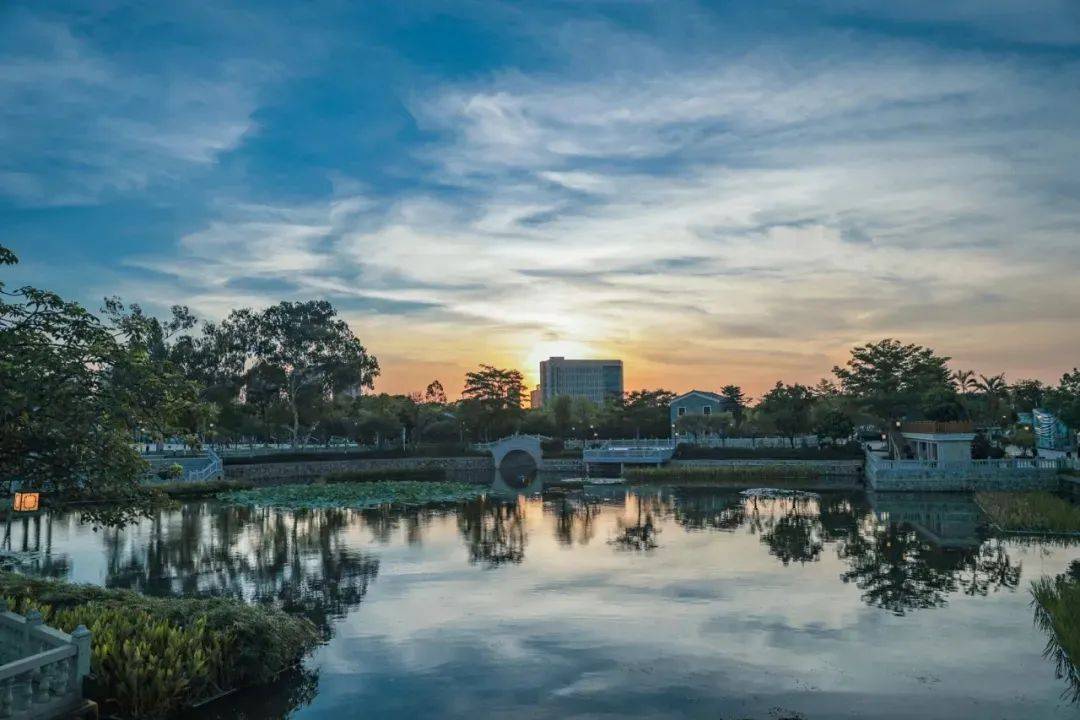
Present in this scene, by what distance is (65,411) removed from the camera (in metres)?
13.8

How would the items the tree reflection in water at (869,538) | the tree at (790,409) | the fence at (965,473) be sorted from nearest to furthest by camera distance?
the tree reflection in water at (869,538) → the fence at (965,473) → the tree at (790,409)

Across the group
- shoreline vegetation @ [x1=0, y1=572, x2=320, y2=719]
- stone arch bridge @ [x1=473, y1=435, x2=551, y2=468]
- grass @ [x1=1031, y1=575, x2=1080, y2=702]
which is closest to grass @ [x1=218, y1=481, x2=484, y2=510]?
stone arch bridge @ [x1=473, y1=435, x2=551, y2=468]

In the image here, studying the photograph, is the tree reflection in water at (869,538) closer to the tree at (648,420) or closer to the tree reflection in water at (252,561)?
the tree reflection in water at (252,561)

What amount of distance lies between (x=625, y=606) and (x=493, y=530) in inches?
665

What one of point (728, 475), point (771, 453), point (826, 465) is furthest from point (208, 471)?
point (826, 465)

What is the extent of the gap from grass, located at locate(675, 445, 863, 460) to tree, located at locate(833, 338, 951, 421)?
4.14 m

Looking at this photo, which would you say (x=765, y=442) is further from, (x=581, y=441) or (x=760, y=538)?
(x=760, y=538)

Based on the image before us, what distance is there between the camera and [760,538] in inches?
1350

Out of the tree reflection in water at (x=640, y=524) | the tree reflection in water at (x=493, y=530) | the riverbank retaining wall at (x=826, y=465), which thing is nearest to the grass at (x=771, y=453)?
the riverbank retaining wall at (x=826, y=465)

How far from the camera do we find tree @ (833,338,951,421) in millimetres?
66188

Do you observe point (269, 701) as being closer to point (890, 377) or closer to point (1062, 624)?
point (1062, 624)

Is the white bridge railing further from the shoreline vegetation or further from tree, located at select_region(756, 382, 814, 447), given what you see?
tree, located at select_region(756, 382, 814, 447)

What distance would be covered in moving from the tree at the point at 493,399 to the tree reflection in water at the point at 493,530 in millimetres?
43499

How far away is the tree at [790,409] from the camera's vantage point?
7506 centimetres
